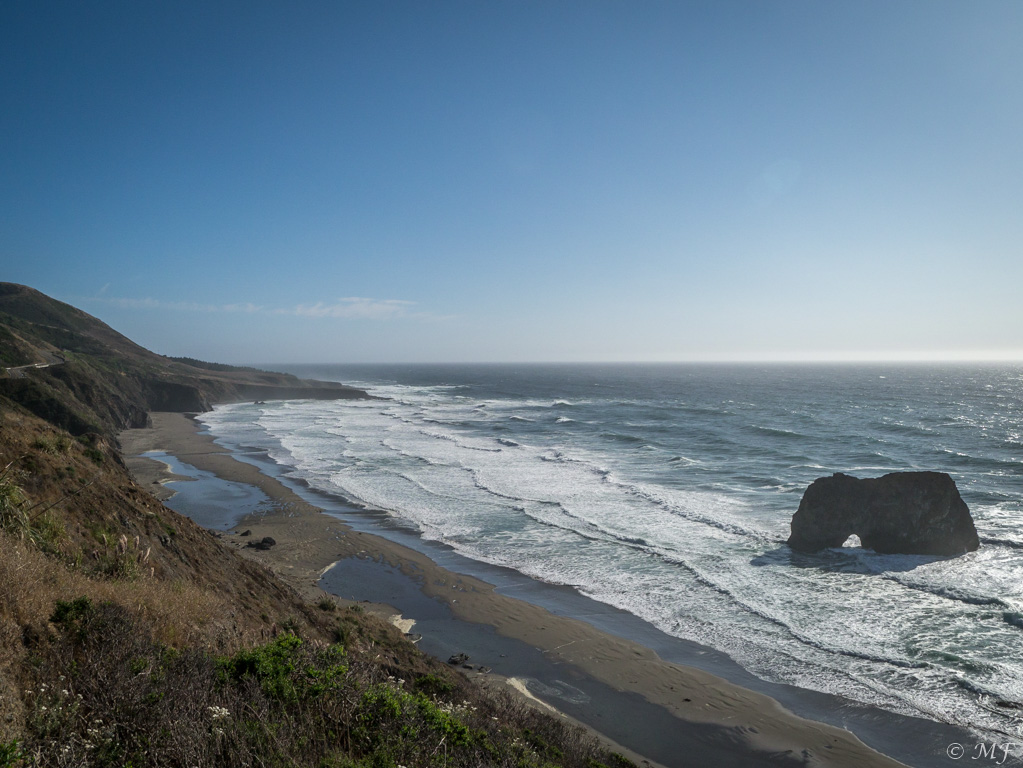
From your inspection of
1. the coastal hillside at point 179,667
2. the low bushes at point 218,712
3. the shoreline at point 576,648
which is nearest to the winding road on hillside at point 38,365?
the shoreline at point 576,648

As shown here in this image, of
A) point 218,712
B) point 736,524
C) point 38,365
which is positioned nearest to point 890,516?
point 736,524

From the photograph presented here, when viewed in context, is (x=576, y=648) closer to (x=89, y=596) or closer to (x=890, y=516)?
(x=89, y=596)

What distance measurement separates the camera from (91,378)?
4762 cm

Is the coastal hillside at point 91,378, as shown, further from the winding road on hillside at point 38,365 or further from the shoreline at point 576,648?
the shoreline at point 576,648

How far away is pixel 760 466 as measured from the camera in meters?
37.3

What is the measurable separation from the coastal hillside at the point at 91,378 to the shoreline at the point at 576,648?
48.8 feet

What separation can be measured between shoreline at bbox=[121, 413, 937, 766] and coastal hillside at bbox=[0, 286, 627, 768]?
120 inches

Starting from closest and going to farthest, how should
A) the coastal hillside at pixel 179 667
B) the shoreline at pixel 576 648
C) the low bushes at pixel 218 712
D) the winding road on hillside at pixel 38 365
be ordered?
the low bushes at pixel 218 712 < the coastal hillside at pixel 179 667 < the shoreline at pixel 576 648 < the winding road on hillside at pixel 38 365

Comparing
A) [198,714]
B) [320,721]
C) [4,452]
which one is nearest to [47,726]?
[198,714]

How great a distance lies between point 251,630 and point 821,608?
1535cm

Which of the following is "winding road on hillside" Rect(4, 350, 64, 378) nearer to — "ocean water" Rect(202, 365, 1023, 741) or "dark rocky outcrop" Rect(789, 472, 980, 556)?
"ocean water" Rect(202, 365, 1023, 741)

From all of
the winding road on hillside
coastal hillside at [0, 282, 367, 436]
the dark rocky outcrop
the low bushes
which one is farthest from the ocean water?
A: the winding road on hillside

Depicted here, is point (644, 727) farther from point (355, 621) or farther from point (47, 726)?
point (47, 726)

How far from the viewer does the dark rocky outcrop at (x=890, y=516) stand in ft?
66.1
